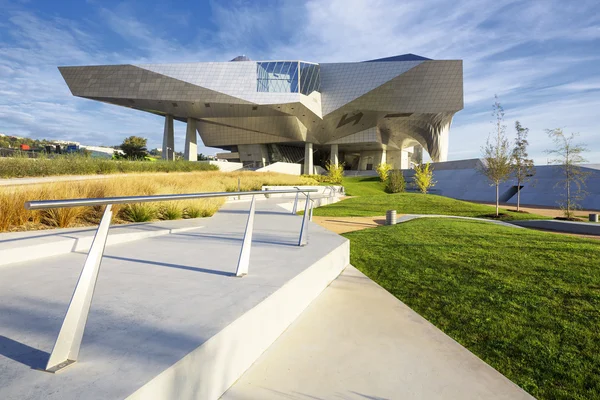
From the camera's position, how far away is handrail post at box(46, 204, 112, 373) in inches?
65.1

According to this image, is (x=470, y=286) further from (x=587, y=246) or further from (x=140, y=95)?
(x=140, y=95)

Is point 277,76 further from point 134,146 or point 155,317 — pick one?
point 155,317

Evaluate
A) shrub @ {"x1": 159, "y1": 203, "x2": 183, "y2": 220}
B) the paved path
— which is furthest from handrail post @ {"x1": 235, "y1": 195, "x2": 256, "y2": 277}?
the paved path

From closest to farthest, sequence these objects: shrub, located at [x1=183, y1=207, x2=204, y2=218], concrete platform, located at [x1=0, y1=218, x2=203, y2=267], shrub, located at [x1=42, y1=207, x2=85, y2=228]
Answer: concrete platform, located at [x1=0, y1=218, x2=203, y2=267], shrub, located at [x1=42, y1=207, x2=85, y2=228], shrub, located at [x1=183, y1=207, x2=204, y2=218]

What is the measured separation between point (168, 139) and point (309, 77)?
21.0 m

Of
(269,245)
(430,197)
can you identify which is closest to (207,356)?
(269,245)

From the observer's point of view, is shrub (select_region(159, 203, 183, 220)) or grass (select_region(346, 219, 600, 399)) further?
shrub (select_region(159, 203, 183, 220))

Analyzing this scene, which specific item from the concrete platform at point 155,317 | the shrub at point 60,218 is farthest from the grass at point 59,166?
the concrete platform at point 155,317

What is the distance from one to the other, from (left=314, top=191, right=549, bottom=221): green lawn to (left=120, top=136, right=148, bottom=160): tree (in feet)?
163

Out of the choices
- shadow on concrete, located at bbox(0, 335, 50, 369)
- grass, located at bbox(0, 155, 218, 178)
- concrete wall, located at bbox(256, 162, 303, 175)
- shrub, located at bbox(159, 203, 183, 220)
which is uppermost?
concrete wall, located at bbox(256, 162, 303, 175)

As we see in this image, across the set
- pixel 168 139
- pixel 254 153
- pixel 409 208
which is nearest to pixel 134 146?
pixel 168 139

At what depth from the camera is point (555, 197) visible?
24.1 m

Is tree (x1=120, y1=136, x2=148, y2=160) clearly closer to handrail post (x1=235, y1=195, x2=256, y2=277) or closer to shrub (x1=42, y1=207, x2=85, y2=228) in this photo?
shrub (x1=42, y1=207, x2=85, y2=228)

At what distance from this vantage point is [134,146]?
57.3 m
